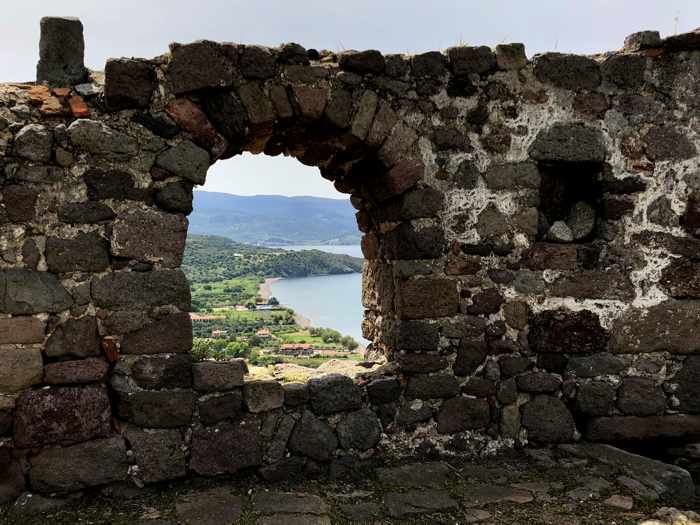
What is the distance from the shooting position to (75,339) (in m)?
3.34

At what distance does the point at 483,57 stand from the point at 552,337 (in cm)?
199

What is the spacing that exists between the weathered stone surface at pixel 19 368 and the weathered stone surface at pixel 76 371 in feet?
0.18

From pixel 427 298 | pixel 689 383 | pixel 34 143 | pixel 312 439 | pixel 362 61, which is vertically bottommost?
pixel 312 439

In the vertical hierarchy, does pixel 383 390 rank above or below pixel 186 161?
below

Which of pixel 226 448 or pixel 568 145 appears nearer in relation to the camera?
pixel 226 448

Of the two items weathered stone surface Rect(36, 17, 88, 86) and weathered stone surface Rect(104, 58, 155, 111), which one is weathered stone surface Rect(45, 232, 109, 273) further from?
weathered stone surface Rect(36, 17, 88, 86)

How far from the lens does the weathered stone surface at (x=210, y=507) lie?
10.3ft

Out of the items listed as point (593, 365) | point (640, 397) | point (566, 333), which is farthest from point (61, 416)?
point (640, 397)

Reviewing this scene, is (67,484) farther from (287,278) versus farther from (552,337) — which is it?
(287,278)

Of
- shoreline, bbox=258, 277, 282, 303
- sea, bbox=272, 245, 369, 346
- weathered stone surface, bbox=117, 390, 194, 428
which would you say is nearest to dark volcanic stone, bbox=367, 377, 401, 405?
weathered stone surface, bbox=117, 390, 194, 428

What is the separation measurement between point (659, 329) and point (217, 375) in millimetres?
3106

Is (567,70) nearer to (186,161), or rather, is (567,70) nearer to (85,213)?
(186,161)

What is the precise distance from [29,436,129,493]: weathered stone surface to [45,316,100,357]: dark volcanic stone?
1.73ft

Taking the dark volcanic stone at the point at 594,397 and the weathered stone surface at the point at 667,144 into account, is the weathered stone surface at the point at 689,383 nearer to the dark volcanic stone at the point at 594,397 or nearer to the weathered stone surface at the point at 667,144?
the dark volcanic stone at the point at 594,397
